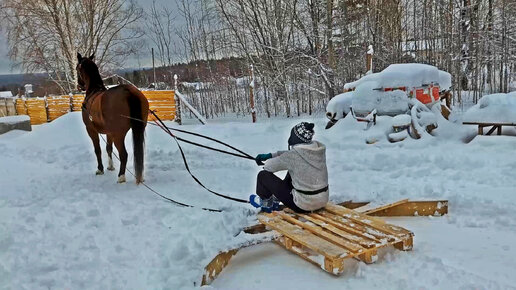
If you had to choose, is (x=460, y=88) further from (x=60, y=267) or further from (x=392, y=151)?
(x=60, y=267)

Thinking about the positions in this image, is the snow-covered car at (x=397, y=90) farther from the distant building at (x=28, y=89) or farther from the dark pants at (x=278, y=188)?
the distant building at (x=28, y=89)

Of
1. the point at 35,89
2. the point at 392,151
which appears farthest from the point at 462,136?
the point at 35,89

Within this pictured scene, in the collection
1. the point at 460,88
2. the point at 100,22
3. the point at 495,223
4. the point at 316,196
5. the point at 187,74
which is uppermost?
the point at 100,22

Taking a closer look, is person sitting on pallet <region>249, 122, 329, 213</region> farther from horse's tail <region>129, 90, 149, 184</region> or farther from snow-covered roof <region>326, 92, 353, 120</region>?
snow-covered roof <region>326, 92, 353, 120</region>

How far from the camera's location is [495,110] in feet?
26.3

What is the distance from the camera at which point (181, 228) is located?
4078mm

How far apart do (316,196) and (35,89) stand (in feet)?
94.0

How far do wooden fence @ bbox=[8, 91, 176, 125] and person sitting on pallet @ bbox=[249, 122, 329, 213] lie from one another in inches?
490

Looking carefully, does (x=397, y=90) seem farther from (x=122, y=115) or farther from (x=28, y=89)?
(x=28, y=89)

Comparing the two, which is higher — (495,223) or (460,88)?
(460,88)

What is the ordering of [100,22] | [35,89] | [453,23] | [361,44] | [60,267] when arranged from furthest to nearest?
[35,89] < [100,22] < [361,44] < [453,23] < [60,267]

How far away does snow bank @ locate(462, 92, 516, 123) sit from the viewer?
785cm

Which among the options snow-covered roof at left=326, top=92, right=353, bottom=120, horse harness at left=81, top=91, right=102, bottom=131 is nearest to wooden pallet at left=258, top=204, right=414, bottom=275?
horse harness at left=81, top=91, right=102, bottom=131

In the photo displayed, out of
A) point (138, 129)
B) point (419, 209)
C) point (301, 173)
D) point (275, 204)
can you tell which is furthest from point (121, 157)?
point (419, 209)
